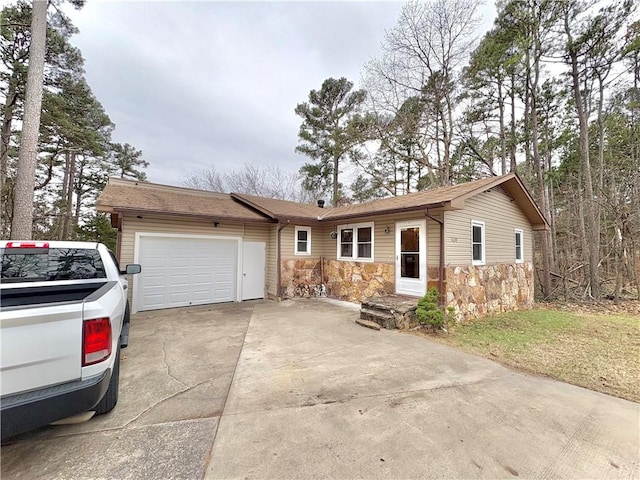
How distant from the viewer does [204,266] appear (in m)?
8.00

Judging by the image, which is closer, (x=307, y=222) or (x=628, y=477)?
(x=628, y=477)

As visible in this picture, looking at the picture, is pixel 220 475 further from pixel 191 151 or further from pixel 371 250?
pixel 191 151

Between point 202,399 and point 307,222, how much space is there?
679 centimetres

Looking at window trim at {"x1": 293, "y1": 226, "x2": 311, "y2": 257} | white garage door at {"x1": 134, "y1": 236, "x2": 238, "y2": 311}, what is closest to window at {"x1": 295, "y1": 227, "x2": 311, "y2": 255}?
window trim at {"x1": 293, "y1": 226, "x2": 311, "y2": 257}

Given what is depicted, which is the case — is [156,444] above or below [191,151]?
below

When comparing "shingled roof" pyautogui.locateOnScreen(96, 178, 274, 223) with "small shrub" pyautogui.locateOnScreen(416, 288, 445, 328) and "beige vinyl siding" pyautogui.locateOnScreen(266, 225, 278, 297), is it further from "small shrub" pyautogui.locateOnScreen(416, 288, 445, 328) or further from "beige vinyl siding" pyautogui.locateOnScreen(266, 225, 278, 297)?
"small shrub" pyautogui.locateOnScreen(416, 288, 445, 328)

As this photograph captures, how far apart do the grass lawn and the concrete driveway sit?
536 millimetres

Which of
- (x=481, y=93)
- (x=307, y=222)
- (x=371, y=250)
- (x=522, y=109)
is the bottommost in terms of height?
(x=371, y=250)

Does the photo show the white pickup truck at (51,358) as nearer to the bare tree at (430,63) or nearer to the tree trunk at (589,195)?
the tree trunk at (589,195)

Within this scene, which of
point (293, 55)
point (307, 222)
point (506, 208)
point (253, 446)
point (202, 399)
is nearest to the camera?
point (253, 446)

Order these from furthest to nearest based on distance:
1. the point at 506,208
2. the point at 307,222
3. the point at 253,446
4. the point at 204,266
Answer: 1. the point at 307,222
2. the point at 506,208
3. the point at 204,266
4. the point at 253,446

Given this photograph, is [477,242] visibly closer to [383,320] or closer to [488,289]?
[488,289]

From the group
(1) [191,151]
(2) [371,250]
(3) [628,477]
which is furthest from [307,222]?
(1) [191,151]

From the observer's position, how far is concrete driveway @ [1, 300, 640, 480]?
6.41 feet
